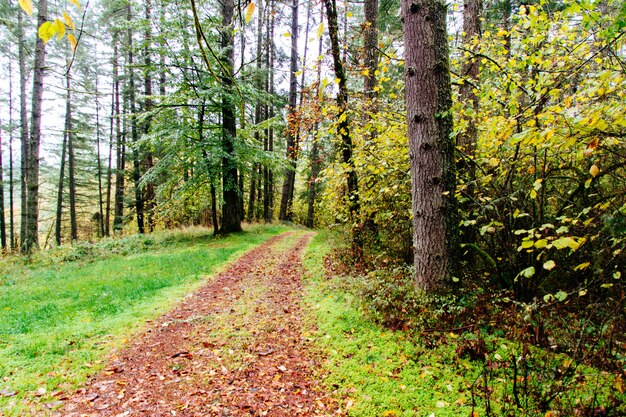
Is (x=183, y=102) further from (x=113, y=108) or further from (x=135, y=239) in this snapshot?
(x=113, y=108)

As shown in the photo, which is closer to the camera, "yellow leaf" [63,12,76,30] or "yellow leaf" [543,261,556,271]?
"yellow leaf" [63,12,76,30]

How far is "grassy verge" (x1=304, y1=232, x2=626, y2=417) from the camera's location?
265 cm

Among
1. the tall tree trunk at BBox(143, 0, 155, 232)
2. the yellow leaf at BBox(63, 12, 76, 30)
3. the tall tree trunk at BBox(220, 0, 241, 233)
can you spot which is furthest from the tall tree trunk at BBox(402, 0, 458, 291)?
the tall tree trunk at BBox(143, 0, 155, 232)

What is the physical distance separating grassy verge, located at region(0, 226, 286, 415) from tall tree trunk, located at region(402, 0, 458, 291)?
173 inches

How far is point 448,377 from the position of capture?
321 centimetres

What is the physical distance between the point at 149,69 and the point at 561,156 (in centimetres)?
1269

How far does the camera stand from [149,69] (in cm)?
1178

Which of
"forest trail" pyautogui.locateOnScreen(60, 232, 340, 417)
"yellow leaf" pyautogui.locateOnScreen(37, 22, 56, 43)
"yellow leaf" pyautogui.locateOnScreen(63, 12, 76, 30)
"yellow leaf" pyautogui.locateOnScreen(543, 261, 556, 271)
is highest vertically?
"yellow leaf" pyautogui.locateOnScreen(63, 12, 76, 30)

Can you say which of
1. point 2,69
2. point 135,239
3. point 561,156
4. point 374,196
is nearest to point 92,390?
point 374,196

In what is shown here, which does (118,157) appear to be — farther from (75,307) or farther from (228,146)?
(75,307)

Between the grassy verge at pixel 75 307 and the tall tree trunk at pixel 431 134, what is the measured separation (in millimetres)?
4388

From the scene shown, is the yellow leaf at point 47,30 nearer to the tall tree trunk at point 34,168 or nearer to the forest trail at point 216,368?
the forest trail at point 216,368

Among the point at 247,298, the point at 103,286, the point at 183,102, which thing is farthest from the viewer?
the point at 183,102

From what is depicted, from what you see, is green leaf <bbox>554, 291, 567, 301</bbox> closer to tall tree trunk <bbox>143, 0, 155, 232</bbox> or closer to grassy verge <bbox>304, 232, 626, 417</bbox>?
grassy verge <bbox>304, 232, 626, 417</bbox>
